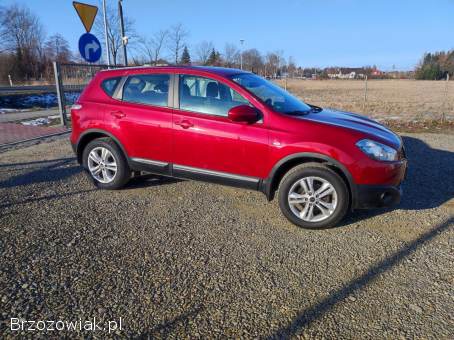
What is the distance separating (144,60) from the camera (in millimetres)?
23938

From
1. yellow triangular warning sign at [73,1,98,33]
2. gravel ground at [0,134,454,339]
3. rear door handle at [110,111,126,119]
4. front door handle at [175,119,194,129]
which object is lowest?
gravel ground at [0,134,454,339]

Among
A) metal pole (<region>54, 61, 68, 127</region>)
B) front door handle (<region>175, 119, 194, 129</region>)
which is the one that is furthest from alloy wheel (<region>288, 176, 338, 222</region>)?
metal pole (<region>54, 61, 68, 127</region>)

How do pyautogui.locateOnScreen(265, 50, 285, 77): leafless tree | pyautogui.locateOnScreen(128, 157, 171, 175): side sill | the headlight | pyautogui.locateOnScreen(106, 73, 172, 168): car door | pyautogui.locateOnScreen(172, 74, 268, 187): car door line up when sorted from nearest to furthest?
1. the headlight
2. pyautogui.locateOnScreen(172, 74, 268, 187): car door
3. pyautogui.locateOnScreen(106, 73, 172, 168): car door
4. pyautogui.locateOnScreen(128, 157, 171, 175): side sill
5. pyautogui.locateOnScreen(265, 50, 285, 77): leafless tree

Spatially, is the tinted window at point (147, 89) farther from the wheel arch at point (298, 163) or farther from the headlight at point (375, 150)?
the headlight at point (375, 150)

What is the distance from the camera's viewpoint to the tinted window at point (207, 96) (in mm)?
3881

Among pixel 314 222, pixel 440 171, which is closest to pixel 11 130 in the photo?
pixel 314 222

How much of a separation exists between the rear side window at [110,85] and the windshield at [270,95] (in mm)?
1696

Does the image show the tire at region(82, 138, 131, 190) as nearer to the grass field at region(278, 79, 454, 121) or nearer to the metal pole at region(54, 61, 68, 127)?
the metal pole at region(54, 61, 68, 127)

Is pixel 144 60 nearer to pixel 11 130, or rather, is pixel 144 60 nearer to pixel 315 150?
pixel 11 130

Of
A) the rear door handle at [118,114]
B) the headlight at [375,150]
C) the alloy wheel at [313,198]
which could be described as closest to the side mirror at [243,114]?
the alloy wheel at [313,198]

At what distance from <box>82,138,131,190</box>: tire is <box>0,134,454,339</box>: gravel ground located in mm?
197

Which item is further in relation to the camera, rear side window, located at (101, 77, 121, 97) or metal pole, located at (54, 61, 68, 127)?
metal pole, located at (54, 61, 68, 127)

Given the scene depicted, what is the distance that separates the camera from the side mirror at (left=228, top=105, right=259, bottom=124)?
3635 mm

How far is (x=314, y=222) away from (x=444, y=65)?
87705mm
